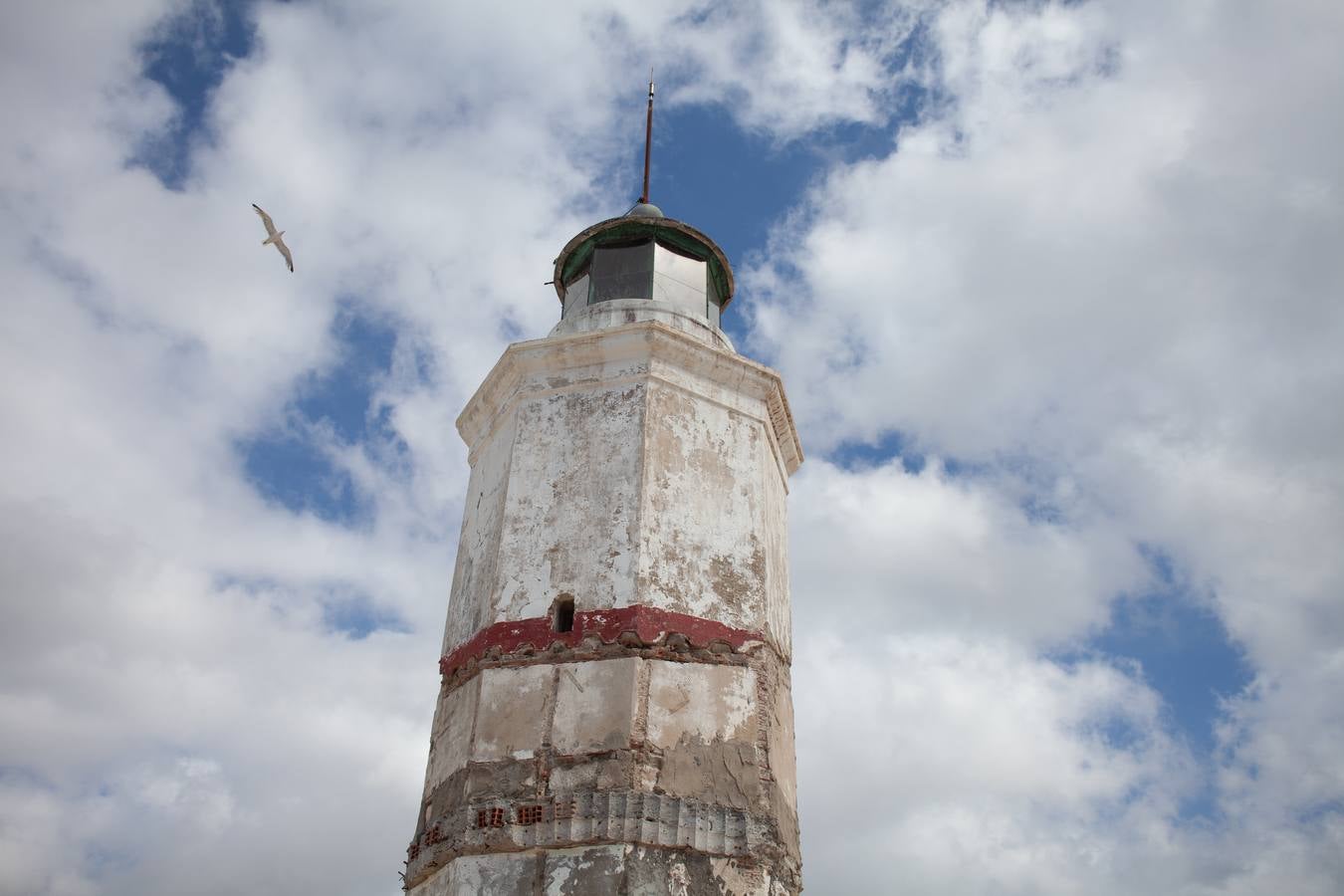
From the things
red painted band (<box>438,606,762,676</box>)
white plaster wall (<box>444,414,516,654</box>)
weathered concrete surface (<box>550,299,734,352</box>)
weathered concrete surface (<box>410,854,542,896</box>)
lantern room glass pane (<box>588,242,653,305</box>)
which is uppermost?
lantern room glass pane (<box>588,242,653,305</box>)

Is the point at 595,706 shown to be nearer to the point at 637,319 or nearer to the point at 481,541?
the point at 481,541

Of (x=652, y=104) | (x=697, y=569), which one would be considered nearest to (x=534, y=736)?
(x=697, y=569)

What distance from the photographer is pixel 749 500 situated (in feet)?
33.1

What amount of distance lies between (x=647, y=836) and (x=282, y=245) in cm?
758

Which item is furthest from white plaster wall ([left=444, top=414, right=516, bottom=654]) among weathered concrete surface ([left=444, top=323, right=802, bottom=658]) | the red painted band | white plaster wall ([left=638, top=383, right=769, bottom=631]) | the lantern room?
the lantern room

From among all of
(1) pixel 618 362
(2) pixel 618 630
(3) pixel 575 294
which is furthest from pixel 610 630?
(3) pixel 575 294

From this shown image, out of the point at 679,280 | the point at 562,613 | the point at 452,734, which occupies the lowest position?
the point at 452,734

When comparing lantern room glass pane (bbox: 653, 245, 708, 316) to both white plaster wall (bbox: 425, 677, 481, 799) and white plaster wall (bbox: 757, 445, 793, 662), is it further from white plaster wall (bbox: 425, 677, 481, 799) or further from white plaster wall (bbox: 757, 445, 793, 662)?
white plaster wall (bbox: 425, 677, 481, 799)

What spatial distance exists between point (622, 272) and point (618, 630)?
5.06 m

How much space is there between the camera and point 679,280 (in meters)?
12.3

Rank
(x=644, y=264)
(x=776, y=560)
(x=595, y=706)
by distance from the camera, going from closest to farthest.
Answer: (x=595, y=706) < (x=776, y=560) < (x=644, y=264)

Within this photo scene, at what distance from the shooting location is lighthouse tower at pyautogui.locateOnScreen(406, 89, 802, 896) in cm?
782

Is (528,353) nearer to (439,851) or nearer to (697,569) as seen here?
(697,569)

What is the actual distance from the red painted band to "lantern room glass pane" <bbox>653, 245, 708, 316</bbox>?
14.0 ft
